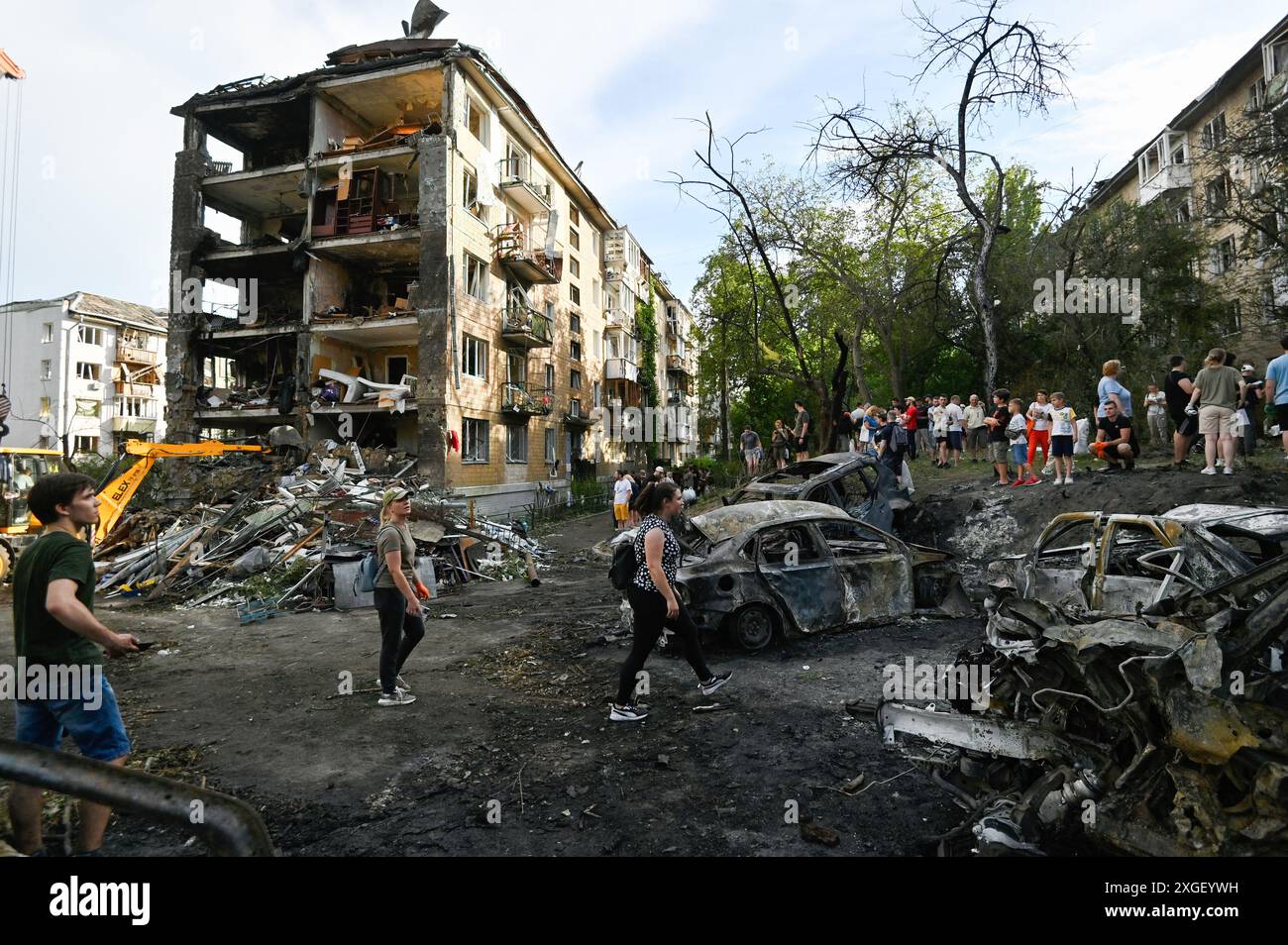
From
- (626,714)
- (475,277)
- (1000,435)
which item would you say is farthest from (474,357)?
(626,714)

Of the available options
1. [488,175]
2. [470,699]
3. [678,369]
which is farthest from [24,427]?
[470,699]

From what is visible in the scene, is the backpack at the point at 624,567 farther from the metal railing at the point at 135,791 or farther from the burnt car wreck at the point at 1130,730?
the metal railing at the point at 135,791

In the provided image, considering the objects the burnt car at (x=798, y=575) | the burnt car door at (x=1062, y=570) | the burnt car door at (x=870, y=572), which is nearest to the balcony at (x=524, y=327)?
the burnt car at (x=798, y=575)

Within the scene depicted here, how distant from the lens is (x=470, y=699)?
609cm

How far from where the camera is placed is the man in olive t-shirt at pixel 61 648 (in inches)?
117

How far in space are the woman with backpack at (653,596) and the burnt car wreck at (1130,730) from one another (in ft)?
6.10

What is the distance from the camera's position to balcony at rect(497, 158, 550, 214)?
25125mm

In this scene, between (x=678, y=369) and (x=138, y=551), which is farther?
(x=678, y=369)

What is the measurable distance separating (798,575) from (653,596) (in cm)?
261

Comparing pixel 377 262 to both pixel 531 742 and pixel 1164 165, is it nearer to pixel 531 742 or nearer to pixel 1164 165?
pixel 531 742

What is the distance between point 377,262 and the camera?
78.3ft

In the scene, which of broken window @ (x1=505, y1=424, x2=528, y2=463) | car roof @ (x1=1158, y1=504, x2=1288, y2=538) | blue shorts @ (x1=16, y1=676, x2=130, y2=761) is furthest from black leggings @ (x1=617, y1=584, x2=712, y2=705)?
broken window @ (x1=505, y1=424, x2=528, y2=463)
